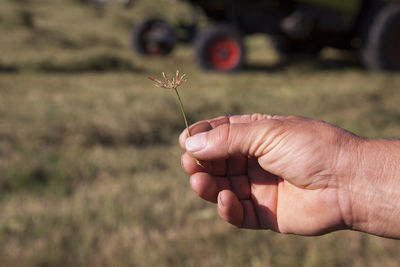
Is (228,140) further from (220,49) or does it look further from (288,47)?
(288,47)

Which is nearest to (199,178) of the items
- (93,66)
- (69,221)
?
(69,221)

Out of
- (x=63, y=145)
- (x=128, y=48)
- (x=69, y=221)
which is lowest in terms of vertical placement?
(x=69, y=221)

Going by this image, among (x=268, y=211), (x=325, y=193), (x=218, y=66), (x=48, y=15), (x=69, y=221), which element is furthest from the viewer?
(x=48, y=15)

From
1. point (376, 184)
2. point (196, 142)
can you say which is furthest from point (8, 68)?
point (376, 184)

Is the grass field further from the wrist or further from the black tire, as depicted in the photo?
the black tire

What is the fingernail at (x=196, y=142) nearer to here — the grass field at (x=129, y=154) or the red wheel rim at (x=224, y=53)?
the grass field at (x=129, y=154)

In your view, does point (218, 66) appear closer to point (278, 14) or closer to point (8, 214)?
point (278, 14)
